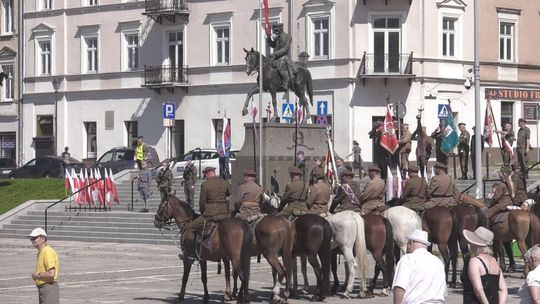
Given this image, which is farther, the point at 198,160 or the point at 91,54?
the point at 91,54

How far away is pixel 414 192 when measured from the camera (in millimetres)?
25578

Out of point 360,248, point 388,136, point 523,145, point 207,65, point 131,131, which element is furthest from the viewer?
point 131,131

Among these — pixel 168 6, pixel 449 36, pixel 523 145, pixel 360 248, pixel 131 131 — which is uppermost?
pixel 168 6

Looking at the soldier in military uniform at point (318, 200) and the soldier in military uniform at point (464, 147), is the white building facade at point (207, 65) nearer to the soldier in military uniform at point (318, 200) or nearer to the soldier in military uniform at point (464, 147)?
the soldier in military uniform at point (464, 147)

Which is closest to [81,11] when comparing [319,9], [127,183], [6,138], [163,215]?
[6,138]

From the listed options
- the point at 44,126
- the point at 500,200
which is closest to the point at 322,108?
the point at 44,126

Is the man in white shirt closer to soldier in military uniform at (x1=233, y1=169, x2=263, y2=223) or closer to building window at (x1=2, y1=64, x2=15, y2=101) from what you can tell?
soldier in military uniform at (x1=233, y1=169, x2=263, y2=223)

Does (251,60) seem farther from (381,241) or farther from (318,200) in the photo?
(381,241)

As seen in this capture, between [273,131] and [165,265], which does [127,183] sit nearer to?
[273,131]

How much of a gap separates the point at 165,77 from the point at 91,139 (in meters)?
6.22

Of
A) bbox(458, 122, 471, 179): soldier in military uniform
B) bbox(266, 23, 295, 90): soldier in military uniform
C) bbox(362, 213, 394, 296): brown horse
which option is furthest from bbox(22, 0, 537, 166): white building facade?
bbox(362, 213, 394, 296): brown horse

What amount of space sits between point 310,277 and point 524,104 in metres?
33.8

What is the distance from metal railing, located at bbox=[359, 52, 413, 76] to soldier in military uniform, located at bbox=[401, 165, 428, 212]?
101 feet

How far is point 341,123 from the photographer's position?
186 feet
